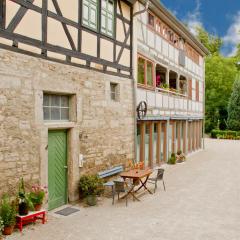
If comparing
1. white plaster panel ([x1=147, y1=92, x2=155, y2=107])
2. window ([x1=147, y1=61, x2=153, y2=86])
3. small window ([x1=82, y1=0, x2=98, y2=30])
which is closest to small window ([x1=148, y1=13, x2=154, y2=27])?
window ([x1=147, y1=61, x2=153, y2=86])

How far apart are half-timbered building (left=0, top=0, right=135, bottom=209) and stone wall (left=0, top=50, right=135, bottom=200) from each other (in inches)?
0.9

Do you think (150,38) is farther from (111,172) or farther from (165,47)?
(111,172)

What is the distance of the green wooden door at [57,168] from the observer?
367 inches

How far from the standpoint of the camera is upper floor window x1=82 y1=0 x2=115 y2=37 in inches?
404

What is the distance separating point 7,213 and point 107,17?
680 cm

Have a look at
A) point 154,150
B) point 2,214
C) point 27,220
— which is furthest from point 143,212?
point 154,150

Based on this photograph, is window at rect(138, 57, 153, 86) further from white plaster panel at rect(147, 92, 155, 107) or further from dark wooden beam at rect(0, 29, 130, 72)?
dark wooden beam at rect(0, 29, 130, 72)

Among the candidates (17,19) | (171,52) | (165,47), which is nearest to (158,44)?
(165,47)

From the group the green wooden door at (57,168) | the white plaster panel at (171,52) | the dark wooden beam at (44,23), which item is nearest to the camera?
the dark wooden beam at (44,23)

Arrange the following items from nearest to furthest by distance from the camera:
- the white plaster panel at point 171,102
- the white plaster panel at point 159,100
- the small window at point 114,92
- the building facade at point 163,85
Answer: the small window at point 114,92 < the building facade at point 163,85 < the white plaster panel at point 159,100 < the white plaster panel at point 171,102

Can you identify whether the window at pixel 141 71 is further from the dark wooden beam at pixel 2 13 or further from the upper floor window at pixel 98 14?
the dark wooden beam at pixel 2 13

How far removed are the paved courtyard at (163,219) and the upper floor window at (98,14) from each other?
5.17m

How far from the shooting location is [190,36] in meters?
20.9

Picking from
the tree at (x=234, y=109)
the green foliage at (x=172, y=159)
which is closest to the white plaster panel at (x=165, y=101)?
the green foliage at (x=172, y=159)
